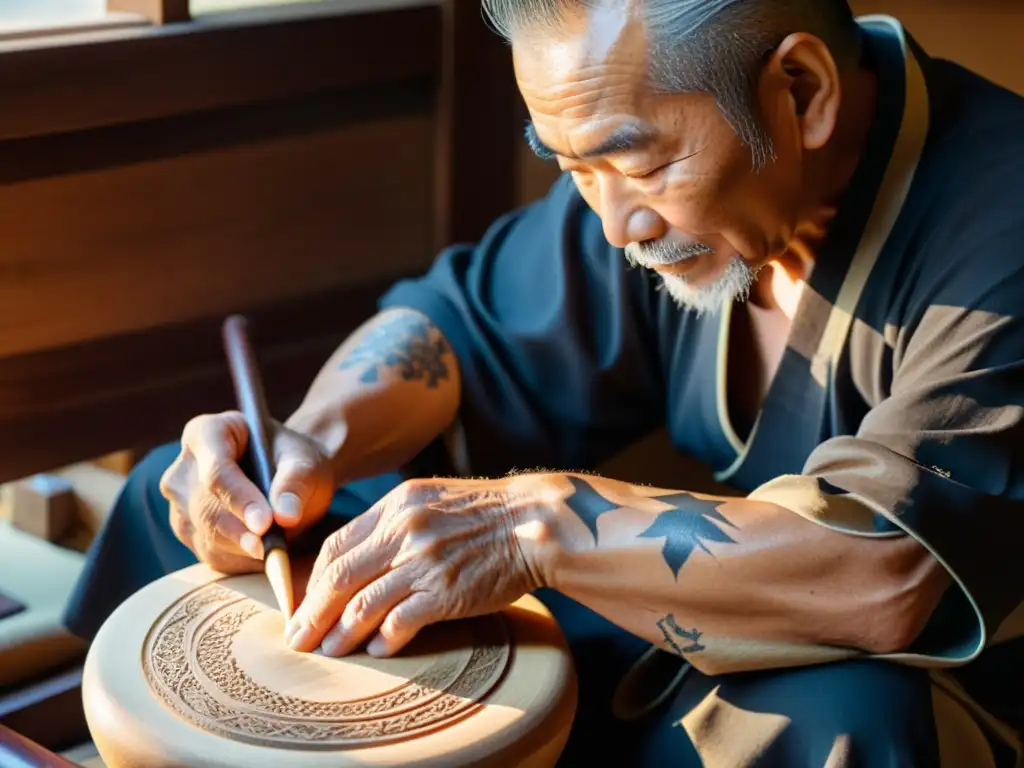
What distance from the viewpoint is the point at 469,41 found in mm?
2902

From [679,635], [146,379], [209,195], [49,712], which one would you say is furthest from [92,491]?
[679,635]


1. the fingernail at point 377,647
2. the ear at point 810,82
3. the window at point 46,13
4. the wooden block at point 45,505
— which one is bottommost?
the wooden block at point 45,505

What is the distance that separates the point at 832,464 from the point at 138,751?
89 centimetres

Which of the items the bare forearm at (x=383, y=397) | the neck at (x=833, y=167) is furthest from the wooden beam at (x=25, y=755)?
the neck at (x=833, y=167)

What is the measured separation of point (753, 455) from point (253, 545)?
797 mm

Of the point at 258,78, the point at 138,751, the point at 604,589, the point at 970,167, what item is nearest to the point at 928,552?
the point at 604,589

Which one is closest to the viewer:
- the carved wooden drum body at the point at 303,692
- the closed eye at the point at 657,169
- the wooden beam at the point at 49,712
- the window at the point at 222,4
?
the carved wooden drum body at the point at 303,692

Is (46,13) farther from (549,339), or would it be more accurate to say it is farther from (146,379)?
(549,339)

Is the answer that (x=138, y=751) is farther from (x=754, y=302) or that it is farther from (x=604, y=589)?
(x=754, y=302)

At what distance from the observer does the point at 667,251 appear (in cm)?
187

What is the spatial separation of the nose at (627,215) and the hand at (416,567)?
1.23 feet

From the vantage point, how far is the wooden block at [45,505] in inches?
109

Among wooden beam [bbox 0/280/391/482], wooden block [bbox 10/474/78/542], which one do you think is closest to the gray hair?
wooden beam [bbox 0/280/391/482]

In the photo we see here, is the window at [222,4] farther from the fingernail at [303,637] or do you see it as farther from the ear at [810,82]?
the fingernail at [303,637]
